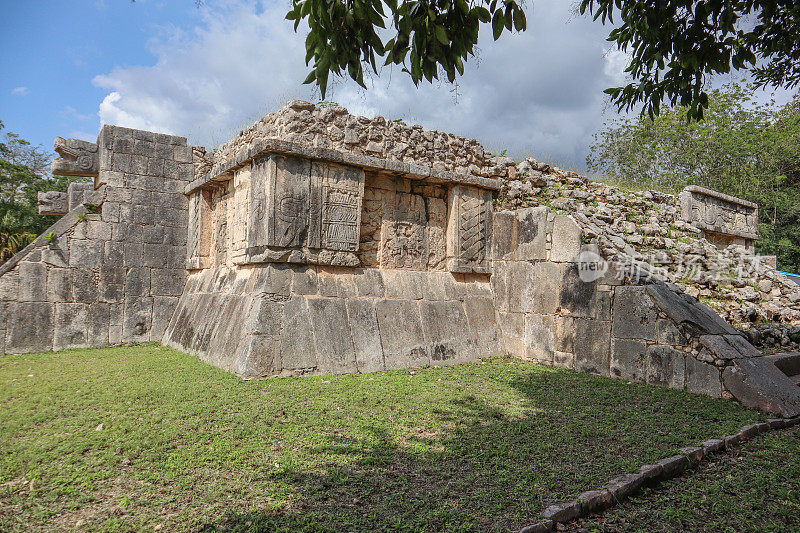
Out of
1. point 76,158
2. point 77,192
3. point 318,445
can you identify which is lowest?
Answer: point 318,445

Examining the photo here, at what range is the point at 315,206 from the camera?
6.22 metres

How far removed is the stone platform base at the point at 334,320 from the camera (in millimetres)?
5777

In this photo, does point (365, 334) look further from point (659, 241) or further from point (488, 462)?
point (659, 241)

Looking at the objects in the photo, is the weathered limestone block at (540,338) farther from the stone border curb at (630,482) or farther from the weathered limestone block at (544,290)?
the stone border curb at (630,482)

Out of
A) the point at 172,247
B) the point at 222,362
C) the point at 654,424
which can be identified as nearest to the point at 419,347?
the point at 222,362

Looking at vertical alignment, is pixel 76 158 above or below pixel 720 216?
above

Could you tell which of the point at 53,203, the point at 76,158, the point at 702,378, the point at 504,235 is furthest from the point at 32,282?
the point at 702,378

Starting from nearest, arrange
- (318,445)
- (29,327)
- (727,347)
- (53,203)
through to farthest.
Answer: (318,445), (727,347), (29,327), (53,203)

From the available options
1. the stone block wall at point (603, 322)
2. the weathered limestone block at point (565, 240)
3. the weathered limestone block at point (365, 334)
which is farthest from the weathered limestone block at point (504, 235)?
the weathered limestone block at point (365, 334)

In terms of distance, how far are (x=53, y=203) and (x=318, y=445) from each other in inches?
332

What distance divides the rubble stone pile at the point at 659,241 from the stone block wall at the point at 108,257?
20.5 feet

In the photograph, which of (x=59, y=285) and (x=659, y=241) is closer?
(x=659, y=241)

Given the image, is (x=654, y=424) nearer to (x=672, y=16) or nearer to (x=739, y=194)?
(x=672, y=16)

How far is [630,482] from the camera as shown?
302 centimetres
